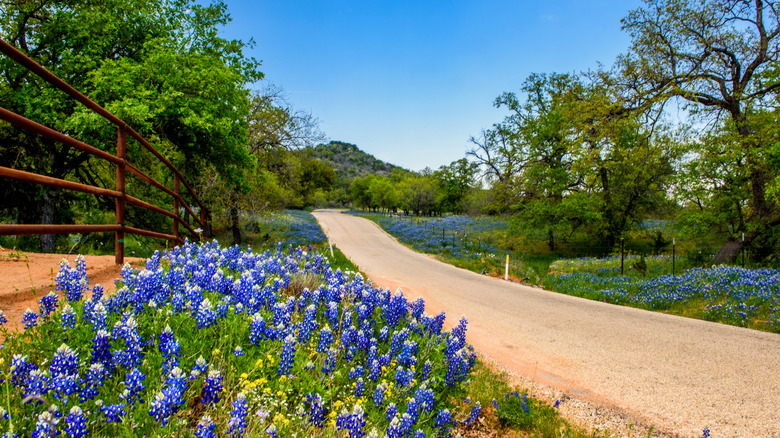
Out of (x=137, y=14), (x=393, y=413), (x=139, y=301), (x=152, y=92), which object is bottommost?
(x=393, y=413)

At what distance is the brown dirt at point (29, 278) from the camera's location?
311cm

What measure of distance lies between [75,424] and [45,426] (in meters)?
0.12

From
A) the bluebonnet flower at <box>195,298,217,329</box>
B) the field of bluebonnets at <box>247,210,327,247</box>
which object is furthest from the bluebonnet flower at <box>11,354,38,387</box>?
the field of bluebonnets at <box>247,210,327,247</box>

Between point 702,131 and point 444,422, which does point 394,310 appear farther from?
point 702,131

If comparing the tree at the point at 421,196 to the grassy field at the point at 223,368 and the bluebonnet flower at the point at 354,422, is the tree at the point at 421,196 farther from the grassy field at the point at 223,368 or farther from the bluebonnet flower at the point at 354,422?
the bluebonnet flower at the point at 354,422

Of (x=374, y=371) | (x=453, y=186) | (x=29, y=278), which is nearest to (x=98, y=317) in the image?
(x=374, y=371)

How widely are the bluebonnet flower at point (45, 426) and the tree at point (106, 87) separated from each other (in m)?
10.9

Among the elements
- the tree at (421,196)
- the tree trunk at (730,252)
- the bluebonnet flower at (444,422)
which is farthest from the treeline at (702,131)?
the tree at (421,196)

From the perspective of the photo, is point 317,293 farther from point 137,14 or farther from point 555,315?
point 137,14

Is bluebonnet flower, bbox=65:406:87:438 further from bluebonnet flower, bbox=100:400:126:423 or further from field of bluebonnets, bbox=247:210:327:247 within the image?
field of bluebonnets, bbox=247:210:327:247

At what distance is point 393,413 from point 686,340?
758cm

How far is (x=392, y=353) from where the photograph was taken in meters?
3.30

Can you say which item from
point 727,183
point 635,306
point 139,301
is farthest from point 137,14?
point 727,183

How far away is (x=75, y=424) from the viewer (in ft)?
5.28
